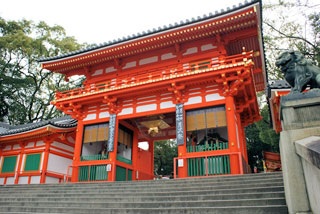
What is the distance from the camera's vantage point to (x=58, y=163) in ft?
53.1

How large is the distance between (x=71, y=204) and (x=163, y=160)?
24128 millimetres

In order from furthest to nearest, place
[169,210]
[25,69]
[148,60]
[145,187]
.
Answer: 1. [25,69]
2. [148,60]
3. [145,187]
4. [169,210]

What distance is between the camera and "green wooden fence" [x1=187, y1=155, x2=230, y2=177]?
399 inches

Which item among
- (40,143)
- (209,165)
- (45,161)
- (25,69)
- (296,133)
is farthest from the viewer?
(25,69)

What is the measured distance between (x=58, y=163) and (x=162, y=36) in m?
10.6

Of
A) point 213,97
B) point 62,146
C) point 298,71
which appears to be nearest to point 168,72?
point 213,97

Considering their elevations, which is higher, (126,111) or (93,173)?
(126,111)

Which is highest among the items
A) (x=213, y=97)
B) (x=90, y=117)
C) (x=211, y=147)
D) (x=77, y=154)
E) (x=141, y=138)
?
(x=213, y=97)

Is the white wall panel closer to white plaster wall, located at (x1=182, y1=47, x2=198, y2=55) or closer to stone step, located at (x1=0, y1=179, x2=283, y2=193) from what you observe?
white plaster wall, located at (x1=182, y1=47, x2=198, y2=55)

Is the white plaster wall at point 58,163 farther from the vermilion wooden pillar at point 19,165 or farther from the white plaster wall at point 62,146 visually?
the vermilion wooden pillar at point 19,165

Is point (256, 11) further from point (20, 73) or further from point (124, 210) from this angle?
point (20, 73)

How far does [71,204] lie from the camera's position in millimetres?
6684

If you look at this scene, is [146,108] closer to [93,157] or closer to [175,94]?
[175,94]

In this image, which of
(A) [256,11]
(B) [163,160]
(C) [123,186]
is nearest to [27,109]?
(B) [163,160]
